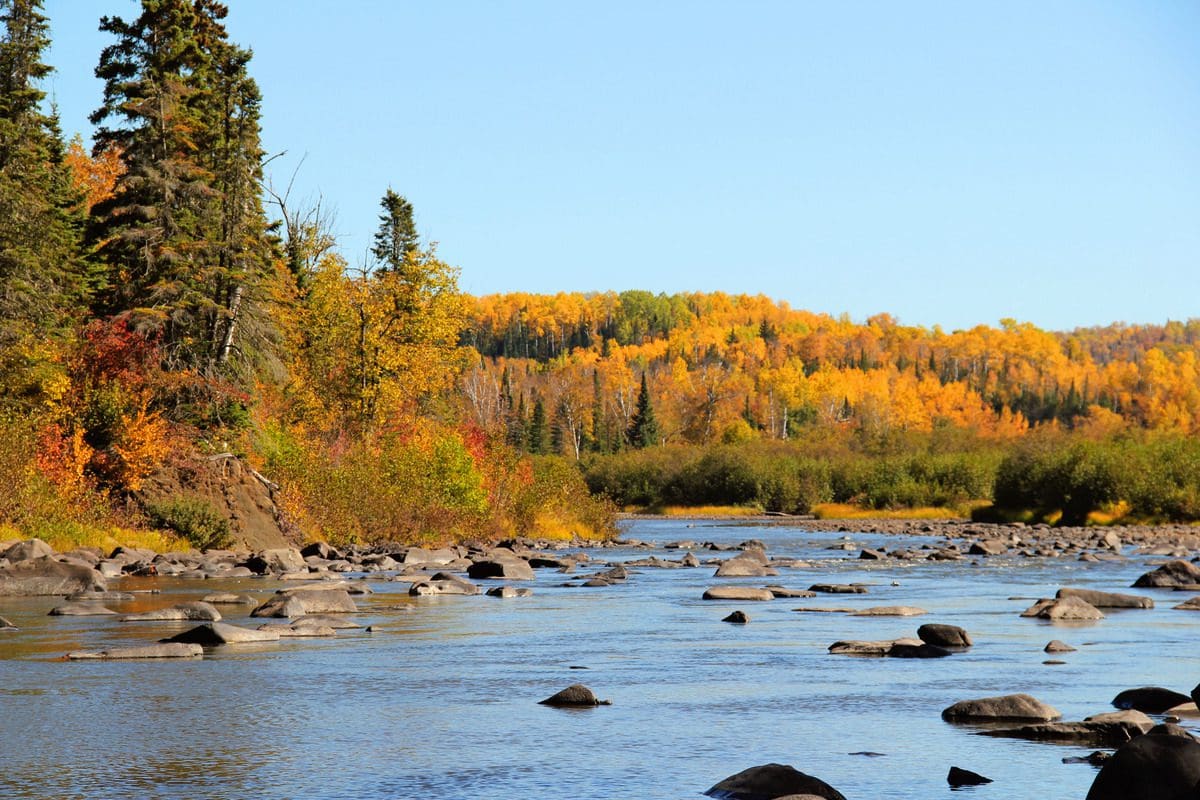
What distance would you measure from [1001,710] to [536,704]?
3.94 meters

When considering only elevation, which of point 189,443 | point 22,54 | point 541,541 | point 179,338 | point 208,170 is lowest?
point 541,541

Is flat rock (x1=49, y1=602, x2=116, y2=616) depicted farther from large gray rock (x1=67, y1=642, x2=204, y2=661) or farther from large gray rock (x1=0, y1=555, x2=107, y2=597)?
large gray rock (x1=67, y1=642, x2=204, y2=661)

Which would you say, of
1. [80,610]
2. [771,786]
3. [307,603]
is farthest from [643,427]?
[771,786]

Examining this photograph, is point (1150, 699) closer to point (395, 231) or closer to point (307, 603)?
point (307, 603)

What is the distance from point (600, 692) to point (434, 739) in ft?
9.22

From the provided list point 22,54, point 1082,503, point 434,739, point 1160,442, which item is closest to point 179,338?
point 22,54

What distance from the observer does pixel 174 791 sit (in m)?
8.09

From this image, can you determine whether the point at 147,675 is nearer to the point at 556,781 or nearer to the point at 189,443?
the point at 556,781

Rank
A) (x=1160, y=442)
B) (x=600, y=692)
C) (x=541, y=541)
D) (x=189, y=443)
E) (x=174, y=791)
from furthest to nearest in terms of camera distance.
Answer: (x=1160, y=442) → (x=541, y=541) → (x=189, y=443) → (x=600, y=692) → (x=174, y=791)

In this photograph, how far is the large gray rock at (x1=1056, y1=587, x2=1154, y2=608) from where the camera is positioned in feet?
73.9

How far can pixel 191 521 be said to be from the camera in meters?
35.5

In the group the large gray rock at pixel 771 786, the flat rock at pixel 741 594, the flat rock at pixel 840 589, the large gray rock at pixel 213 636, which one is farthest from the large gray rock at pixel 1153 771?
the flat rock at pixel 840 589

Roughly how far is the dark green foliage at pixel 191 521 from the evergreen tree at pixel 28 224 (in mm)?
4621

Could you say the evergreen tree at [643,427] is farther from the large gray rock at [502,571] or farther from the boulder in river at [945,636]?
the boulder in river at [945,636]
